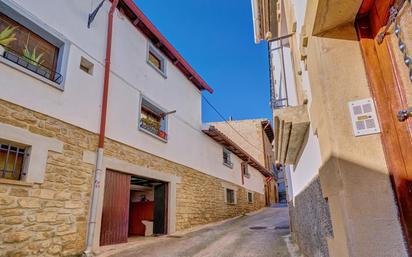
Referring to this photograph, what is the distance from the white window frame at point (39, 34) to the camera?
4400 mm

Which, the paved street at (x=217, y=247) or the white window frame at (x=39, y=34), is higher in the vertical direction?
the white window frame at (x=39, y=34)

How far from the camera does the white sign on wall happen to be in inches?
56.2

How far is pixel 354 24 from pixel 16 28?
5703 mm

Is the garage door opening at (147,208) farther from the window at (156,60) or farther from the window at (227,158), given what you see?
the window at (227,158)

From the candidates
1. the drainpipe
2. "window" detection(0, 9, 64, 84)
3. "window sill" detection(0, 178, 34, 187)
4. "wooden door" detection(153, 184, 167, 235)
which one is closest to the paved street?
the drainpipe

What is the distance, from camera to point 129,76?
7242mm

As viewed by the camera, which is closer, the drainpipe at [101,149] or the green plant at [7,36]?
the green plant at [7,36]

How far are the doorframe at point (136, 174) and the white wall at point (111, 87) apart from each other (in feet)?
1.99

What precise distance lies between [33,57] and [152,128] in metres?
3.83

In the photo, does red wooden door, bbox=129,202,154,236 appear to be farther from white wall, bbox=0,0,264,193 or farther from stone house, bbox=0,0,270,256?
white wall, bbox=0,0,264,193

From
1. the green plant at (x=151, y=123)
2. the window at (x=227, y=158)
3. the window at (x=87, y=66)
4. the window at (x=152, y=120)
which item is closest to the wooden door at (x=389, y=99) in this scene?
the window at (x=87, y=66)

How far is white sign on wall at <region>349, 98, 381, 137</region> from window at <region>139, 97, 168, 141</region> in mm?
6407

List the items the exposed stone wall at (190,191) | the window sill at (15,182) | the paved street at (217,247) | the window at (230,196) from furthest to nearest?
the window at (230,196) < the exposed stone wall at (190,191) < the paved street at (217,247) < the window sill at (15,182)

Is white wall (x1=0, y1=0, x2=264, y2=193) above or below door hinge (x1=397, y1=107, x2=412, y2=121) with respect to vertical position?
above
